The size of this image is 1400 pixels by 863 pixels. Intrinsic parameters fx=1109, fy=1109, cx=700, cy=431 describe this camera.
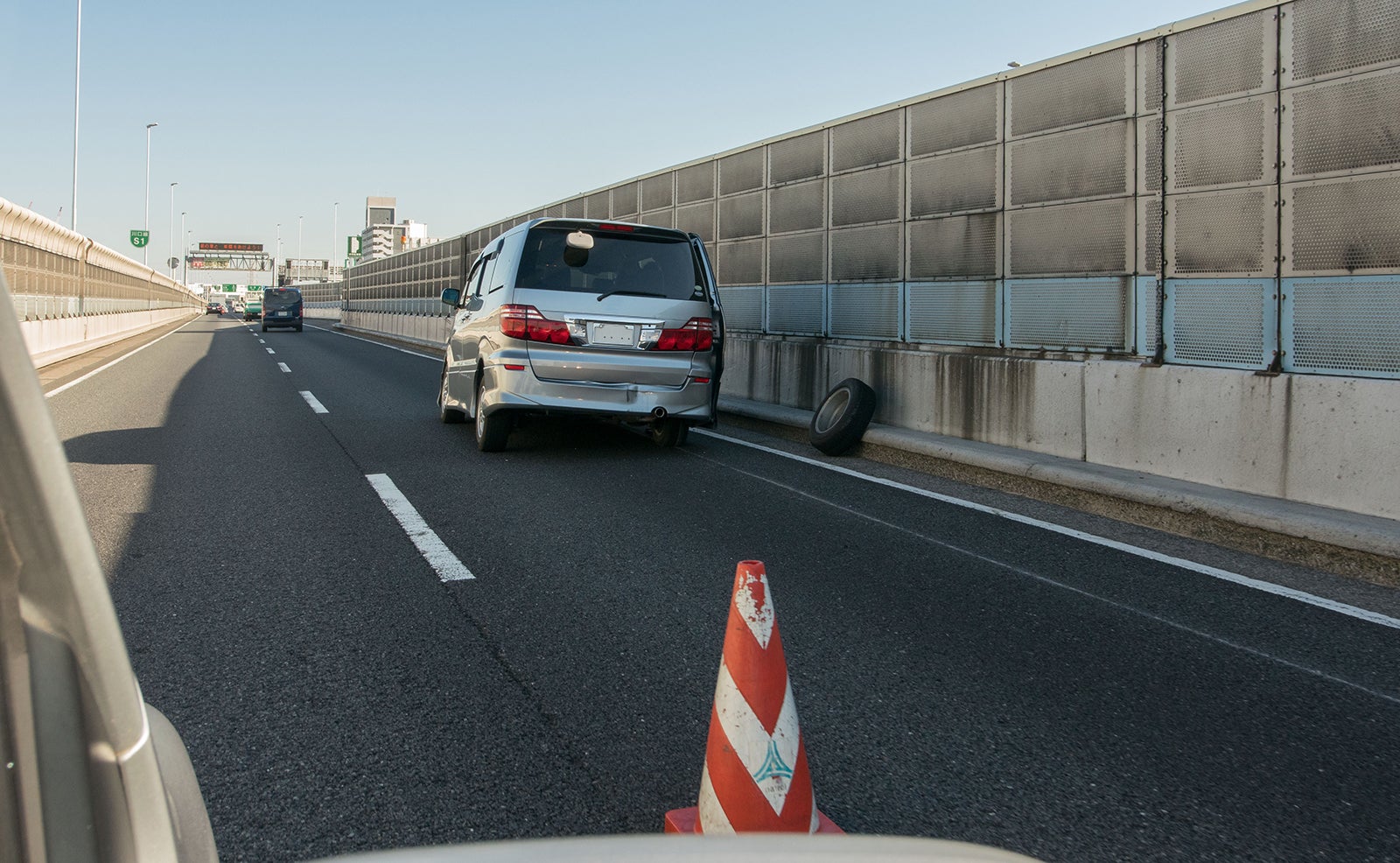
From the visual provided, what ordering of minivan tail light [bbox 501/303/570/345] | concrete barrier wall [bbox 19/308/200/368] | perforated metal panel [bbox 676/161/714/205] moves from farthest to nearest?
1. concrete barrier wall [bbox 19/308/200/368]
2. perforated metal panel [bbox 676/161/714/205]
3. minivan tail light [bbox 501/303/570/345]

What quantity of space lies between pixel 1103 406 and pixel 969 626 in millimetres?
4111

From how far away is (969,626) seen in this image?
4.66 meters

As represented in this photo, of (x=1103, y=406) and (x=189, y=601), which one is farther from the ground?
(x=1103, y=406)

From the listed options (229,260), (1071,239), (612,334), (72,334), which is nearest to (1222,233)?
(1071,239)

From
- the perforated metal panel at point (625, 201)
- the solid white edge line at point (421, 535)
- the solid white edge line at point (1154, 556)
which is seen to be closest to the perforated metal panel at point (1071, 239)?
the solid white edge line at point (1154, 556)

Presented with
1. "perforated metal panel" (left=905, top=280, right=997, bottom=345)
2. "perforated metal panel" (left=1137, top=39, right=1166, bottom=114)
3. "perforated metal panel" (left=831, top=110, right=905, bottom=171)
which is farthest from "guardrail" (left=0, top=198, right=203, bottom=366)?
"perforated metal panel" (left=1137, top=39, right=1166, bottom=114)

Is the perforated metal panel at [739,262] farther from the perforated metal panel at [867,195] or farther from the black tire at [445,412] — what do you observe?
the black tire at [445,412]

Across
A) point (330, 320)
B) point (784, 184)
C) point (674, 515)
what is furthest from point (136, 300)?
point (674, 515)

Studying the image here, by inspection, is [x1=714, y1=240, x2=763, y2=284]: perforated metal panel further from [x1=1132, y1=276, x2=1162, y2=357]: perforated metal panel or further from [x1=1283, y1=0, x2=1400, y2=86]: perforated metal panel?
[x1=1283, y1=0, x2=1400, y2=86]: perforated metal panel

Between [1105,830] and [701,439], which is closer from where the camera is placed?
[1105,830]

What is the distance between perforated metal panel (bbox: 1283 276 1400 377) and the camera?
630 centimetres

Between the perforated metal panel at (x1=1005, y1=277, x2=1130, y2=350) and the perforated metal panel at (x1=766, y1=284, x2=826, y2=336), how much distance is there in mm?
3344

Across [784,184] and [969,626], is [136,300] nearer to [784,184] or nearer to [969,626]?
[784,184]

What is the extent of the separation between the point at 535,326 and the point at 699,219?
741 centimetres
